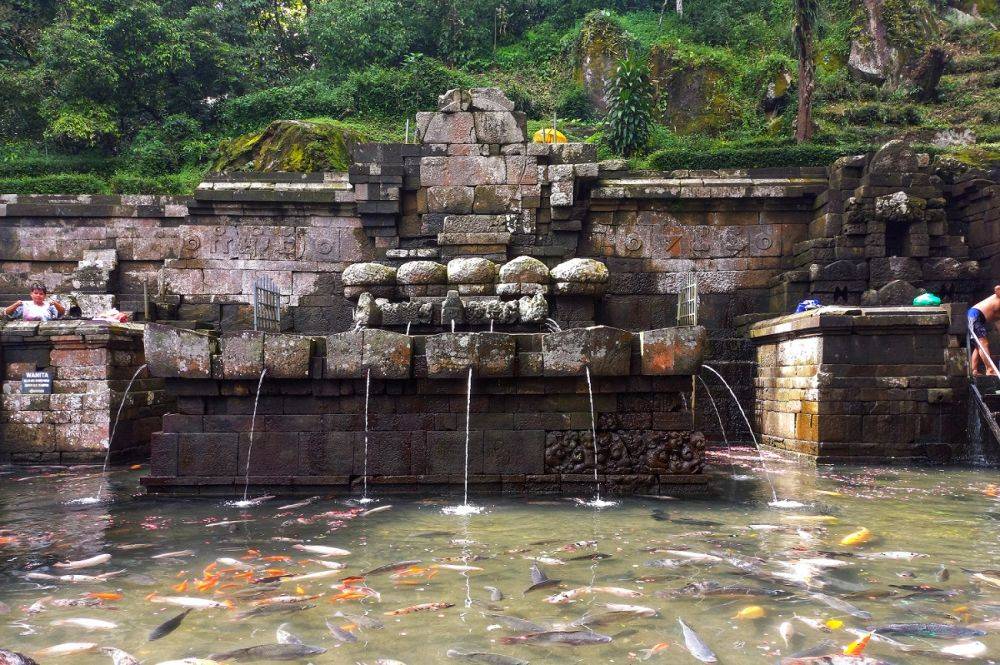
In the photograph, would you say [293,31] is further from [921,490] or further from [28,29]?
[921,490]

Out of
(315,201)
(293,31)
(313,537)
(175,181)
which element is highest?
(293,31)

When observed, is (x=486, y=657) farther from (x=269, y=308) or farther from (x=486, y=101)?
(x=486, y=101)

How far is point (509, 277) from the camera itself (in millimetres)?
Result: 9828

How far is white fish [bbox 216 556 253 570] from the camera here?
12.7 ft

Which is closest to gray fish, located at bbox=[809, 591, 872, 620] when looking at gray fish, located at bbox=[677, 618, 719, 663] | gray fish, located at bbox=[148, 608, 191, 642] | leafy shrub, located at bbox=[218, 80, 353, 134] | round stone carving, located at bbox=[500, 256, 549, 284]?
gray fish, located at bbox=[677, 618, 719, 663]

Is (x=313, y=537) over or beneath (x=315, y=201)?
beneath

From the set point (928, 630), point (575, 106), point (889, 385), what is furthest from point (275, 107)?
point (928, 630)

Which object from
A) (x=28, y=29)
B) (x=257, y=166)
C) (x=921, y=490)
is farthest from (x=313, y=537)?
(x=28, y=29)

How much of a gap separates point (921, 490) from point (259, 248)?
10.7m

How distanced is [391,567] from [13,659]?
1.82m

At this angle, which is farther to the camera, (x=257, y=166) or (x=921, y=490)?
(x=257, y=166)

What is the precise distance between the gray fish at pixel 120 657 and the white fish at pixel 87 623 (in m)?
0.27

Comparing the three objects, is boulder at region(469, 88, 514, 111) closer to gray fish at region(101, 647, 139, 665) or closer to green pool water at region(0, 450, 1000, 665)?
green pool water at region(0, 450, 1000, 665)

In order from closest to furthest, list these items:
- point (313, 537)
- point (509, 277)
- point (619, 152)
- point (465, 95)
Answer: point (313, 537) → point (509, 277) → point (465, 95) → point (619, 152)
